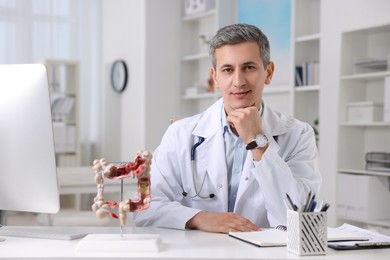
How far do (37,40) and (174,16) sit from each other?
1749 millimetres

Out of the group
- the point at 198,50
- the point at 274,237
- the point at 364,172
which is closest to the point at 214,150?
the point at 274,237

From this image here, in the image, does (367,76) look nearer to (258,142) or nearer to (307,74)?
(307,74)

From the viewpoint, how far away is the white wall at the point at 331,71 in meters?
4.79

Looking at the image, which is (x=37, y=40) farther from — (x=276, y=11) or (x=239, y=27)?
(x=239, y=27)

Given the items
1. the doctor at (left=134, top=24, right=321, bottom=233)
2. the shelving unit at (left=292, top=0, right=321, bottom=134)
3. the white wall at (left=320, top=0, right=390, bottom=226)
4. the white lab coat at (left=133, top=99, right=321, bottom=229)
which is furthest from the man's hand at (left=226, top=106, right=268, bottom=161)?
the shelving unit at (left=292, top=0, right=321, bottom=134)

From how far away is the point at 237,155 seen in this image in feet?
7.64

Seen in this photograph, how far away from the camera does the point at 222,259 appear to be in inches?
55.2

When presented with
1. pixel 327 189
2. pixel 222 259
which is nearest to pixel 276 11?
pixel 327 189

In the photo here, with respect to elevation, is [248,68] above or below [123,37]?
below

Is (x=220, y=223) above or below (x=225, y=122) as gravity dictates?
below

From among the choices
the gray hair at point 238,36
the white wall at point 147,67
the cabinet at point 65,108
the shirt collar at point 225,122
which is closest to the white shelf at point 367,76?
the shirt collar at point 225,122

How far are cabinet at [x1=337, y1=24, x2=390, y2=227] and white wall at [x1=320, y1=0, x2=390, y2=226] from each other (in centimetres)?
6

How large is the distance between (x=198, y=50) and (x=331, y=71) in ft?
8.40

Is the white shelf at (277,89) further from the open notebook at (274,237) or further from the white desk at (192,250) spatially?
the white desk at (192,250)
